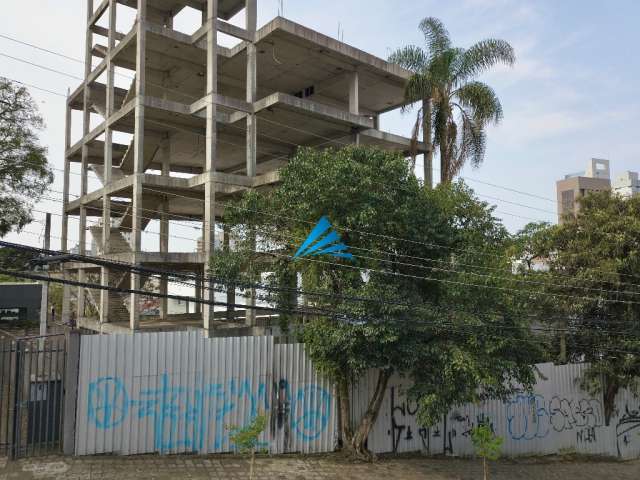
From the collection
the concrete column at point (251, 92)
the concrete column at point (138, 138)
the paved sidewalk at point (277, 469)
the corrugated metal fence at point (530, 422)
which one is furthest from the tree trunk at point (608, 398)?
the concrete column at point (138, 138)

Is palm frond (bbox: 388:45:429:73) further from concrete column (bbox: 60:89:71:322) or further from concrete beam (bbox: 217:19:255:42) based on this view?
concrete column (bbox: 60:89:71:322)

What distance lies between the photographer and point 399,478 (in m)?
11.7

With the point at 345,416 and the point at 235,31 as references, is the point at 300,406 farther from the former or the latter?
the point at 235,31

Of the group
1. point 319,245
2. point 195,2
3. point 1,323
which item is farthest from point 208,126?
point 1,323

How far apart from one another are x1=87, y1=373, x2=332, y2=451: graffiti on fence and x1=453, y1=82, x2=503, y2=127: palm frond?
1528 cm

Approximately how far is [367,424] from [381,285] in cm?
345

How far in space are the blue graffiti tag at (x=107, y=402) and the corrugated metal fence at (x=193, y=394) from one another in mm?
18

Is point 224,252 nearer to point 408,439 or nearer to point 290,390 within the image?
point 290,390

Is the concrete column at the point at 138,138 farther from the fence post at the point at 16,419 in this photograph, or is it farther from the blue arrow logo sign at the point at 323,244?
the fence post at the point at 16,419

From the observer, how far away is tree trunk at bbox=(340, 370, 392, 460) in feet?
41.4

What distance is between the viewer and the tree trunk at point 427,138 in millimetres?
23781

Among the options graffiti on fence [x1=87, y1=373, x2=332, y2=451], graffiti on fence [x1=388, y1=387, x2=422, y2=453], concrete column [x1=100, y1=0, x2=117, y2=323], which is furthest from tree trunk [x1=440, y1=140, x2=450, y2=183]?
concrete column [x1=100, y1=0, x2=117, y2=323]

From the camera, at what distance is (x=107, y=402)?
1030 cm

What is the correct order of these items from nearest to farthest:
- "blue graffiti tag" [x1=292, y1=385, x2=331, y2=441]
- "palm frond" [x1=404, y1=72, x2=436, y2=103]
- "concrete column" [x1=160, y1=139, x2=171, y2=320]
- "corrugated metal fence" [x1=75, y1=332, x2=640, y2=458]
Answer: "corrugated metal fence" [x1=75, y1=332, x2=640, y2=458]
"blue graffiti tag" [x1=292, y1=385, x2=331, y2=441]
"palm frond" [x1=404, y1=72, x2=436, y2=103]
"concrete column" [x1=160, y1=139, x2=171, y2=320]
